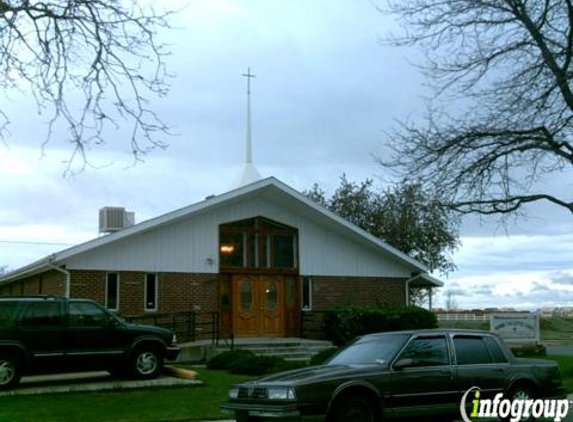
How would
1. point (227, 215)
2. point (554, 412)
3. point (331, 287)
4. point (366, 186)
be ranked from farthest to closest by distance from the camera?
point (366, 186) < point (331, 287) < point (227, 215) < point (554, 412)

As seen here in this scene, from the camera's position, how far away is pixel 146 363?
18156 mm

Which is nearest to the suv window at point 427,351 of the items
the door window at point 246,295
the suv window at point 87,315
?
the suv window at point 87,315

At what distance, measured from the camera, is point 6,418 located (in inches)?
517

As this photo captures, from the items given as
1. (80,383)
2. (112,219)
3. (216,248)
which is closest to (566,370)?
(216,248)

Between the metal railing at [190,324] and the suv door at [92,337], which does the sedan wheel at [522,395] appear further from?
the metal railing at [190,324]

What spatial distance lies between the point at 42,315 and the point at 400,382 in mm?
9082

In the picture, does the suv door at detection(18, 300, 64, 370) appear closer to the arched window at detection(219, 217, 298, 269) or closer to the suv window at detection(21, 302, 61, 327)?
the suv window at detection(21, 302, 61, 327)

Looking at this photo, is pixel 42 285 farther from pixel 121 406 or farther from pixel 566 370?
pixel 566 370

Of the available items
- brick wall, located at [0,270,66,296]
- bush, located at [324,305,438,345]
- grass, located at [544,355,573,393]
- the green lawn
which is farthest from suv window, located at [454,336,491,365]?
brick wall, located at [0,270,66,296]

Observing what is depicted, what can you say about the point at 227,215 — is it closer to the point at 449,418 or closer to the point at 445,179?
the point at 445,179

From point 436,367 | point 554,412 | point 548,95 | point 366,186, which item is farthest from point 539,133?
point 366,186

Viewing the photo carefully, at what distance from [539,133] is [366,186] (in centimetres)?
2673

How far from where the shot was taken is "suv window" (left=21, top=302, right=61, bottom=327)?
16.9 metres

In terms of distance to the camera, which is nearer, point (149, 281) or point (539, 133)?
point (539, 133)
